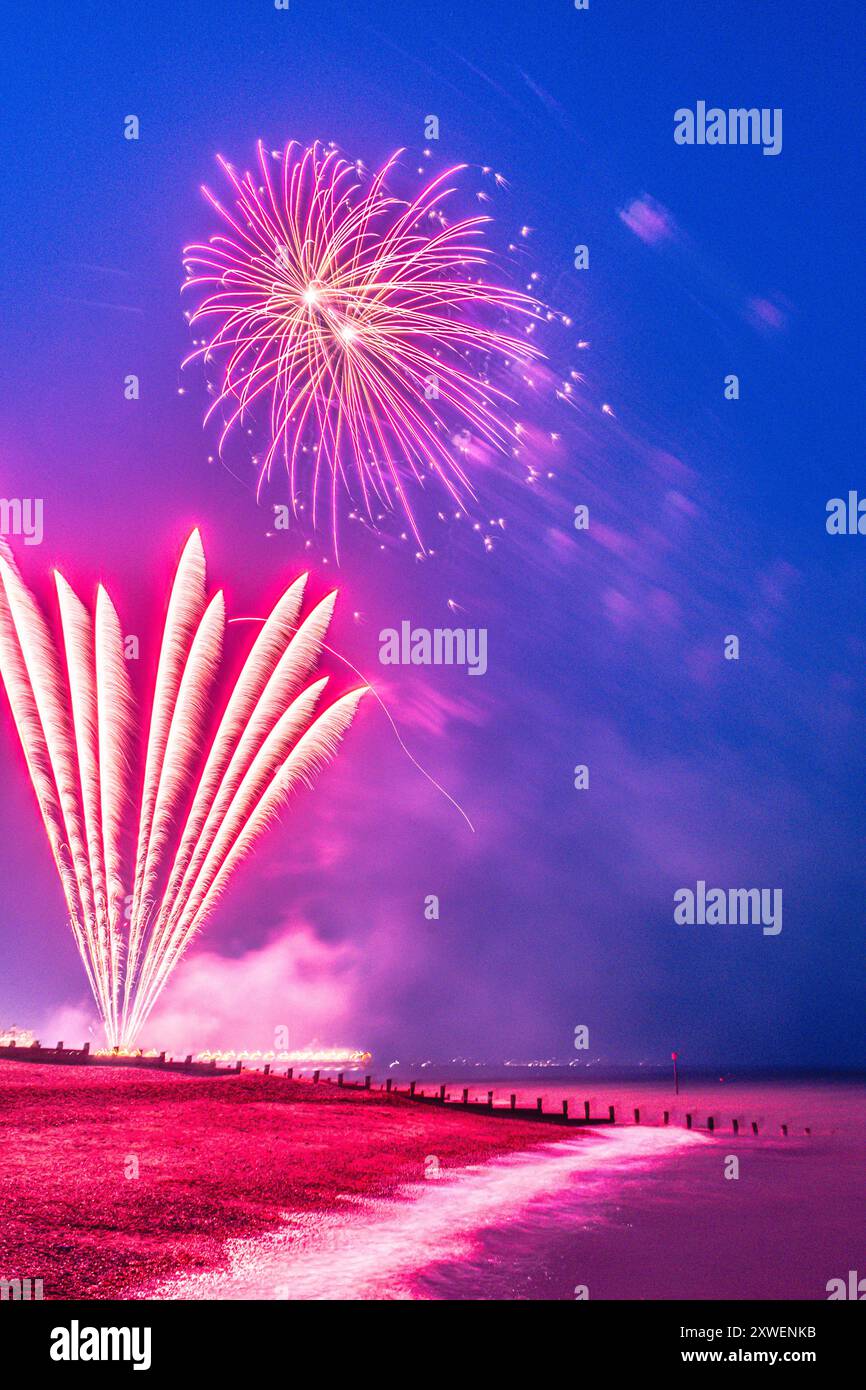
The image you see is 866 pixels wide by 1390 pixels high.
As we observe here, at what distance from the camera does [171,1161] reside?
18562 mm

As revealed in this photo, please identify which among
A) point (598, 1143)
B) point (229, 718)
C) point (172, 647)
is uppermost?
point (172, 647)

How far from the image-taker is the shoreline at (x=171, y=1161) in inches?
591

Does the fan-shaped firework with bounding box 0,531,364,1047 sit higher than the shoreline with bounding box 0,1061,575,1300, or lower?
higher

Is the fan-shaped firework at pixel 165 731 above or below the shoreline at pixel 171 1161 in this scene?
above

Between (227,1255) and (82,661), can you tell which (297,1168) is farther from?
(82,661)

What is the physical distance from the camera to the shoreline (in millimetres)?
15016

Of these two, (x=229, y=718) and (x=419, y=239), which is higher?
(x=419, y=239)
